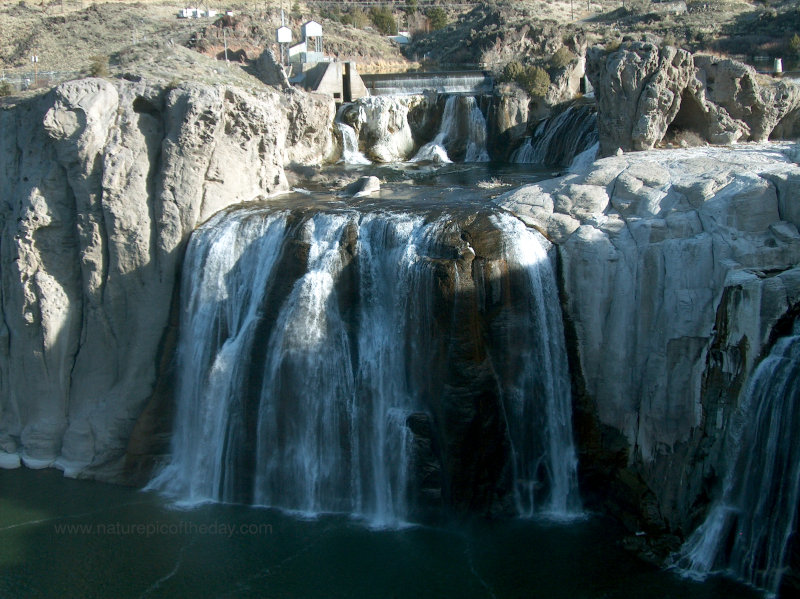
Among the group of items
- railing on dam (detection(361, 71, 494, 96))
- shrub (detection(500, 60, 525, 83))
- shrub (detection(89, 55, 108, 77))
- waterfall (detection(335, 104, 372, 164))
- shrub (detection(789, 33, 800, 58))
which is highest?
shrub (detection(789, 33, 800, 58))

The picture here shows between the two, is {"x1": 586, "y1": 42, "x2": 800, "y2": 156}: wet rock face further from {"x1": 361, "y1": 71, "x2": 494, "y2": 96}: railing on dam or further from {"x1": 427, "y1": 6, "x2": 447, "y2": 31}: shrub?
{"x1": 427, "y1": 6, "x2": 447, "y2": 31}: shrub

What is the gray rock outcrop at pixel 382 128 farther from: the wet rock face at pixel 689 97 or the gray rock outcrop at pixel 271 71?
the wet rock face at pixel 689 97

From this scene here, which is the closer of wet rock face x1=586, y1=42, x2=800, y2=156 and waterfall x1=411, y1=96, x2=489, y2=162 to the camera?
wet rock face x1=586, y1=42, x2=800, y2=156

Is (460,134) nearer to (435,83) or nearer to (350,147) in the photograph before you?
(350,147)

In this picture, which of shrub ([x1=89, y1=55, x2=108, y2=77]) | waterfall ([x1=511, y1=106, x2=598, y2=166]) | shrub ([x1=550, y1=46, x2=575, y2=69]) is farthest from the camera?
shrub ([x1=550, y1=46, x2=575, y2=69])

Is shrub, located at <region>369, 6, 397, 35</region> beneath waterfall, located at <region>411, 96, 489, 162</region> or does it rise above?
above

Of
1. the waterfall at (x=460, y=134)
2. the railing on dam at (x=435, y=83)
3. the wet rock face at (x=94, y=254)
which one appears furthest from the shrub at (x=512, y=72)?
the wet rock face at (x=94, y=254)

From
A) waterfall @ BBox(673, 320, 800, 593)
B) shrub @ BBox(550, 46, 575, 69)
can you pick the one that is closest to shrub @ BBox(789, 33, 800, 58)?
shrub @ BBox(550, 46, 575, 69)
